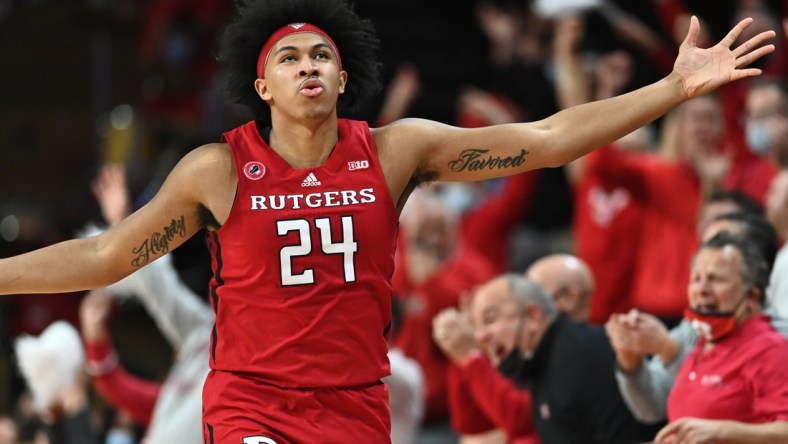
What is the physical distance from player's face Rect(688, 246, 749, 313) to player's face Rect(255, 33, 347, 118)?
5.06 ft

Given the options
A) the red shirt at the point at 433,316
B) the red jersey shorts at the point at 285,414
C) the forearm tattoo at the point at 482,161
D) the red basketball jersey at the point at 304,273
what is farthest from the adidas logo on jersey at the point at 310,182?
the red shirt at the point at 433,316

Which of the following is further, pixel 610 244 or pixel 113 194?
pixel 610 244

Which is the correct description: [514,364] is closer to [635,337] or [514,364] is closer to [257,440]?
[635,337]

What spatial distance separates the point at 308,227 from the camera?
392 centimetres

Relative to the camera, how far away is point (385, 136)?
13.5 feet

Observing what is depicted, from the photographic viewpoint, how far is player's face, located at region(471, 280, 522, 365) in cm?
573

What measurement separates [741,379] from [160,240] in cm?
209

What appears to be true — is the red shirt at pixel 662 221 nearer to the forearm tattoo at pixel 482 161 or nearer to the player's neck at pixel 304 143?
the forearm tattoo at pixel 482 161

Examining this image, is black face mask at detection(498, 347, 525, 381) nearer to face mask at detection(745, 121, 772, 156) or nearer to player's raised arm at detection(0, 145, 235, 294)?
player's raised arm at detection(0, 145, 235, 294)

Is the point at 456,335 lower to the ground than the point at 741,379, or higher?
higher

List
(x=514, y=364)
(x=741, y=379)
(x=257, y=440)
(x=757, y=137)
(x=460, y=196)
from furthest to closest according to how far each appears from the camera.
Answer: (x=460, y=196) < (x=757, y=137) < (x=514, y=364) < (x=741, y=379) < (x=257, y=440)

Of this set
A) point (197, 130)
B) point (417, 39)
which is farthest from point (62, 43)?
point (417, 39)

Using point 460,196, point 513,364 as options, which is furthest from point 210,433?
point 460,196

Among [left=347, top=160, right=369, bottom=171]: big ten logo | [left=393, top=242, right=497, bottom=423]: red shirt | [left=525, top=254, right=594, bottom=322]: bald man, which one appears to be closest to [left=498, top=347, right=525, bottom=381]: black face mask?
[left=525, top=254, right=594, bottom=322]: bald man
